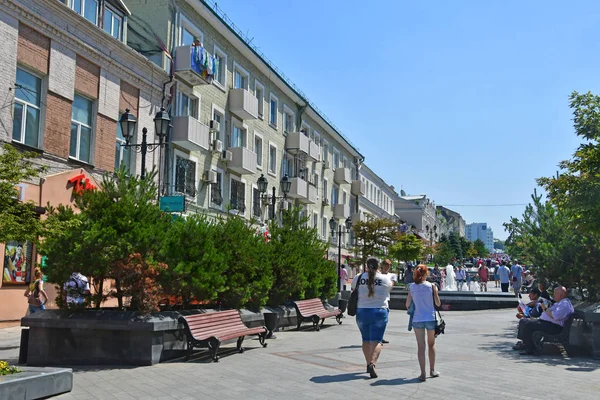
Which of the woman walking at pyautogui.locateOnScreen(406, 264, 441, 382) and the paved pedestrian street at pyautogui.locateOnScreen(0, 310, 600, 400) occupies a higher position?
the woman walking at pyautogui.locateOnScreen(406, 264, 441, 382)

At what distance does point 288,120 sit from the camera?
125 ft

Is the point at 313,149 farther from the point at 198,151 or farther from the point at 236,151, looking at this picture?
the point at 198,151

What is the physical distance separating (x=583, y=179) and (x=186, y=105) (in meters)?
17.3

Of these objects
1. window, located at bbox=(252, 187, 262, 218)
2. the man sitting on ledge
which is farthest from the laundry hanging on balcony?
the man sitting on ledge

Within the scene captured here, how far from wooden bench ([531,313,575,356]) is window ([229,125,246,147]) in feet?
67.3

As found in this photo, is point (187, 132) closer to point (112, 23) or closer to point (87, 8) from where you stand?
point (112, 23)

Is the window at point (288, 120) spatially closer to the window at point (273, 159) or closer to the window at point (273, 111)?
the window at point (273, 111)

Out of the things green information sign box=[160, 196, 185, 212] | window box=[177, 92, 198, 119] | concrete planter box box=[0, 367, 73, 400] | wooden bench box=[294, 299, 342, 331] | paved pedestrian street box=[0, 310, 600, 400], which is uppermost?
window box=[177, 92, 198, 119]

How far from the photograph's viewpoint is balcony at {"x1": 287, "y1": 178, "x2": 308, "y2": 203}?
36.7 m

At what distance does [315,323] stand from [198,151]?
12.4 metres

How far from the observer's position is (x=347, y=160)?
5269 cm

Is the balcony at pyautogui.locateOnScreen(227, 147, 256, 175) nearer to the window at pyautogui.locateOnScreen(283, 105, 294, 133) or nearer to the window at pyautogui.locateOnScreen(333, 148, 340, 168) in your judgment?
the window at pyautogui.locateOnScreen(283, 105, 294, 133)

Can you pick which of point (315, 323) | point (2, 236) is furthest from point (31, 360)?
point (315, 323)

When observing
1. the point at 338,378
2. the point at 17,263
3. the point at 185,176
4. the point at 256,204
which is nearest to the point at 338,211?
the point at 256,204
